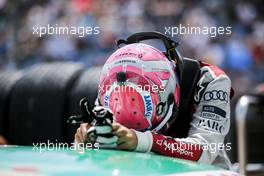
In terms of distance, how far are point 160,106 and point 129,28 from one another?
5663 millimetres

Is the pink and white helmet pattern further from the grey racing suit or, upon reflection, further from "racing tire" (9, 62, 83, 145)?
"racing tire" (9, 62, 83, 145)

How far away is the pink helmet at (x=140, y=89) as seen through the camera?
3.18 meters

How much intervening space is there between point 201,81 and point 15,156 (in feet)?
3.99

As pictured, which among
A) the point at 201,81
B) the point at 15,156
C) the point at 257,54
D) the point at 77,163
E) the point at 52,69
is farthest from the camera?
the point at 257,54

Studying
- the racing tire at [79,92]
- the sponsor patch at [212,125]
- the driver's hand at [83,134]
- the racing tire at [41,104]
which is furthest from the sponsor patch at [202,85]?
the racing tire at [41,104]

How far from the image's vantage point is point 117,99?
3180 mm

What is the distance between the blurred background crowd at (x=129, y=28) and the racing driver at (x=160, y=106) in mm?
5119

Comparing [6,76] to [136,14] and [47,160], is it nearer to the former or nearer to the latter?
[136,14]

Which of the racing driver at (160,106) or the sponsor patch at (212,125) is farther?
the sponsor patch at (212,125)

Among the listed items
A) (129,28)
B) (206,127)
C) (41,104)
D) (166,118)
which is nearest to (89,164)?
(166,118)

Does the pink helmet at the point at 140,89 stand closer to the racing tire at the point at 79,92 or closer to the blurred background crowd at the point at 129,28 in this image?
the racing tire at the point at 79,92

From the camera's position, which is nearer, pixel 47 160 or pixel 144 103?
pixel 47 160

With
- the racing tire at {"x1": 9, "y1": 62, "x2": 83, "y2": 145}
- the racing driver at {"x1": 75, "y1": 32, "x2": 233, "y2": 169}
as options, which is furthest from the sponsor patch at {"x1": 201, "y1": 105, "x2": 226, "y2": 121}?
the racing tire at {"x1": 9, "y1": 62, "x2": 83, "y2": 145}

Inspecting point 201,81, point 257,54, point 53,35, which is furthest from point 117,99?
point 53,35
